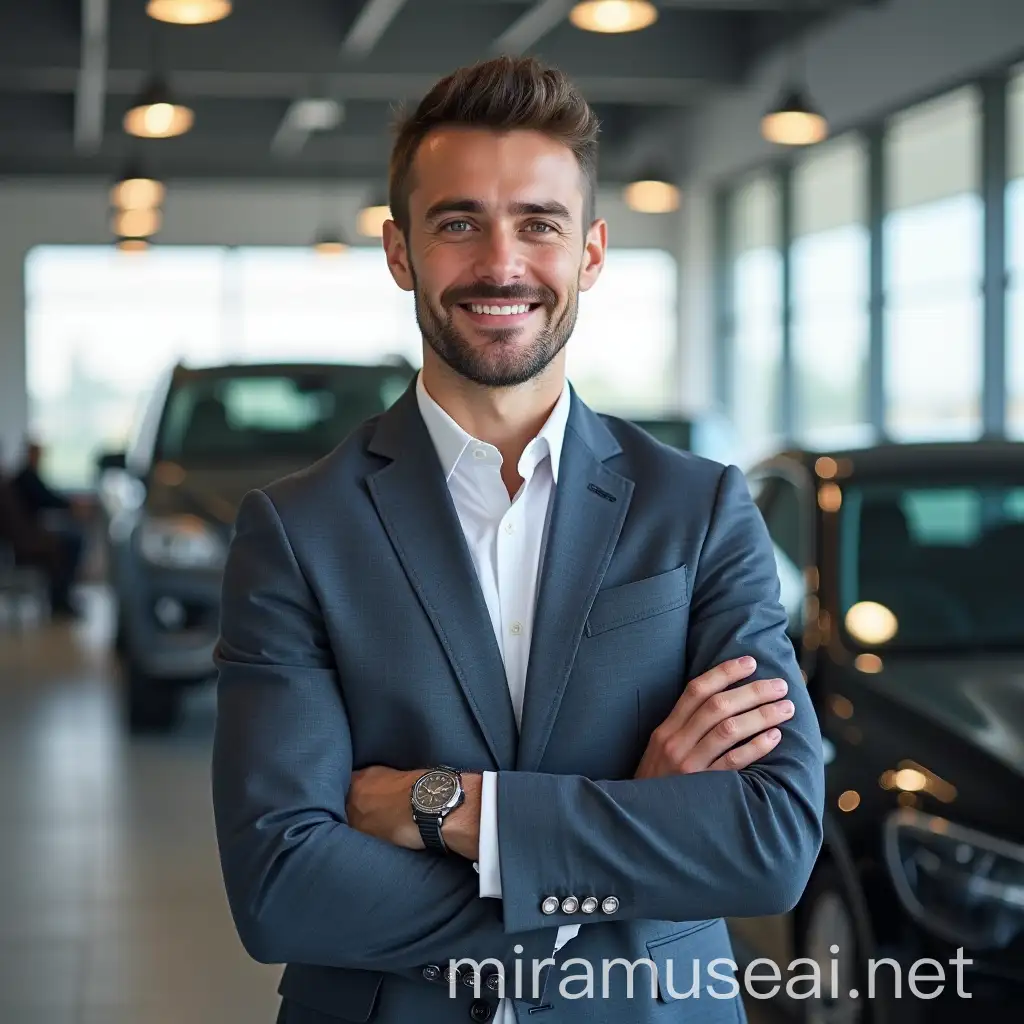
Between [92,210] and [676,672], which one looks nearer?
[676,672]

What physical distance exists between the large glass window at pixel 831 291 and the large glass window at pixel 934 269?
0.56 m

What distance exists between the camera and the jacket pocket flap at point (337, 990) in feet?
6.42

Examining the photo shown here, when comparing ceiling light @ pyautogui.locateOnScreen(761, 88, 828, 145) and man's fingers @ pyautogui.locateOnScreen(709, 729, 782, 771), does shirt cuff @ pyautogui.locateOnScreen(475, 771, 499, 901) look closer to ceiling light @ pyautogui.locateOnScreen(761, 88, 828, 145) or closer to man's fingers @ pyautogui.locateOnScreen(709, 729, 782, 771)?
man's fingers @ pyautogui.locateOnScreen(709, 729, 782, 771)

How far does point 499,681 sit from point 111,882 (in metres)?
4.08

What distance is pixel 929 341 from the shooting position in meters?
13.4

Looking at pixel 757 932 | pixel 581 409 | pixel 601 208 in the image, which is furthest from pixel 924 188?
pixel 581 409

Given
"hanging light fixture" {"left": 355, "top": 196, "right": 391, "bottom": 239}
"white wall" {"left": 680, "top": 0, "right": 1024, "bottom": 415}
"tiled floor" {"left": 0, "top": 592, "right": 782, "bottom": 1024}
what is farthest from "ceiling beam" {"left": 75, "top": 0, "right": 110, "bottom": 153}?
"tiled floor" {"left": 0, "top": 592, "right": 782, "bottom": 1024}

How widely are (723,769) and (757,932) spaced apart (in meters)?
2.26

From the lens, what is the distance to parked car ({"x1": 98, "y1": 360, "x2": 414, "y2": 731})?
304 inches

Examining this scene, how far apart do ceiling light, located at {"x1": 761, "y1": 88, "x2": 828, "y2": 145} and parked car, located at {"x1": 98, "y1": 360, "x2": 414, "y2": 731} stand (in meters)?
3.01

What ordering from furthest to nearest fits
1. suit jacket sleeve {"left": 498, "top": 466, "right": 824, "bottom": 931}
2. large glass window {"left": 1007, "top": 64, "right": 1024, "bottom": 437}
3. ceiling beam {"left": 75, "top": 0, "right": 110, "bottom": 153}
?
ceiling beam {"left": 75, "top": 0, "right": 110, "bottom": 153}, large glass window {"left": 1007, "top": 64, "right": 1024, "bottom": 437}, suit jacket sleeve {"left": 498, "top": 466, "right": 824, "bottom": 931}

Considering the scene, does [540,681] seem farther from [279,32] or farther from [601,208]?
[601,208]

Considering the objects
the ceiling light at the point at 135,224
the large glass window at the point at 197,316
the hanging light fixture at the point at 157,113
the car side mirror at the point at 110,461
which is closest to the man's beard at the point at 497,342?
the car side mirror at the point at 110,461

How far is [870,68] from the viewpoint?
13.4 meters
